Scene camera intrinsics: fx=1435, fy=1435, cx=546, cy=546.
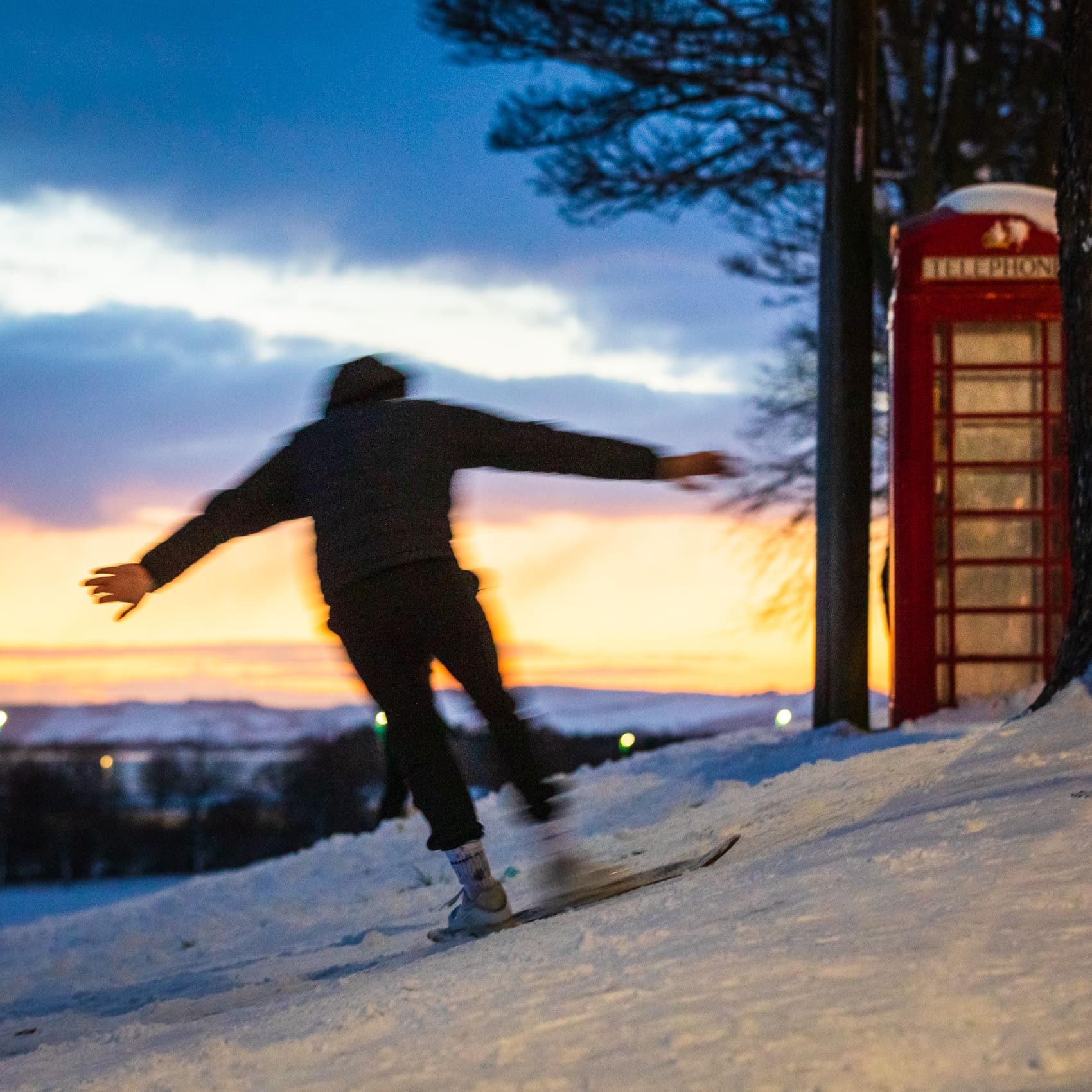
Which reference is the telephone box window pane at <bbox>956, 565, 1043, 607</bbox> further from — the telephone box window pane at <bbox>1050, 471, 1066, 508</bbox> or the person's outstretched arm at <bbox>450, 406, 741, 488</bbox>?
the person's outstretched arm at <bbox>450, 406, 741, 488</bbox>

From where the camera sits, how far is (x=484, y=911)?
12.5 feet

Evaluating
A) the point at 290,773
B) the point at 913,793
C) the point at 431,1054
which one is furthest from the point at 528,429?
the point at 290,773

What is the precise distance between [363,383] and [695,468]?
0.94m

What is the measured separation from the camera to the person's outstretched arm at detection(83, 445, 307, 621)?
12.7 ft

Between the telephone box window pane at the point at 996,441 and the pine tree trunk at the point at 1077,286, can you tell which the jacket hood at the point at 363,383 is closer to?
the pine tree trunk at the point at 1077,286

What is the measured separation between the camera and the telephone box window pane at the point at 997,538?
27.1 feet

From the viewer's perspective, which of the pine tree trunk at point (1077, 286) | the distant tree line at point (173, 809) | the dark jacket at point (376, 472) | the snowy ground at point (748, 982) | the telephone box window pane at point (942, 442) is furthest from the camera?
the distant tree line at point (173, 809)

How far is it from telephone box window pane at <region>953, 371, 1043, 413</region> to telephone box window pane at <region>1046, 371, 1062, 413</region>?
0.05m

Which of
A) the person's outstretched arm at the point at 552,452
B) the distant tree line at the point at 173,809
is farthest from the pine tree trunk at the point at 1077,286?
the distant tree line at the point at 173,809

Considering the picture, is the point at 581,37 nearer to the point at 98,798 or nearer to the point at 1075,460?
the point at 1075,460

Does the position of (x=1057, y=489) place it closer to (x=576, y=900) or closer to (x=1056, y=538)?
(x=1056, y=538)

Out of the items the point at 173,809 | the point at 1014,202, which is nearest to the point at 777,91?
the point at 1014,202

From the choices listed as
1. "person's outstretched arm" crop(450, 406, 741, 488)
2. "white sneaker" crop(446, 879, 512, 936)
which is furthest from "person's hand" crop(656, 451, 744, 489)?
"white sneaker" crop(446, 879, 512, 936)

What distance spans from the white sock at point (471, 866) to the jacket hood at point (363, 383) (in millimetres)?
1216
